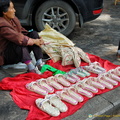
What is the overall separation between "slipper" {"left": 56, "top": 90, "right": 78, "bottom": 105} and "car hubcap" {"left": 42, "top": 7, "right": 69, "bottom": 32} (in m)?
2.30

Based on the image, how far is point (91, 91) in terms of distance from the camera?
105 inches

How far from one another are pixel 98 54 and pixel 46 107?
2.02 meters

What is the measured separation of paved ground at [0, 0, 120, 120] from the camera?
2285 mm

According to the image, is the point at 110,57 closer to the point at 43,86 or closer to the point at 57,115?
the point at 43,86

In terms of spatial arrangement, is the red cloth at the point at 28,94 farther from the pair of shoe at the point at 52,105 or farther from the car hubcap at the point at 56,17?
the car hubcap at the point at 56,17

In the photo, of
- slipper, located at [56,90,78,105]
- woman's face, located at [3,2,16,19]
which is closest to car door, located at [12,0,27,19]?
woman's face, located at [3,2,16,19]

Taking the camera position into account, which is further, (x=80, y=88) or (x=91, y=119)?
(x=80, y=88)

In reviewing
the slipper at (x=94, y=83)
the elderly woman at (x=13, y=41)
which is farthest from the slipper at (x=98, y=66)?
the elderly woman at (x=13, y=41)

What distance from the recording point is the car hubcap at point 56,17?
449 cm

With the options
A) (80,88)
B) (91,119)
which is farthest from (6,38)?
(91,119)

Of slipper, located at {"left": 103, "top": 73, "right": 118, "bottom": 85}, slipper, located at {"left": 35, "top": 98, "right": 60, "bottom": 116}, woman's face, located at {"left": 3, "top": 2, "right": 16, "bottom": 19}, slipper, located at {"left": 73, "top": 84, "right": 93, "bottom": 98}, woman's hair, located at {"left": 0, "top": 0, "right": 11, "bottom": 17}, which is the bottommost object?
slipper, located at {"left": 35, "top": 98, "right": 60, "bottom": 116}

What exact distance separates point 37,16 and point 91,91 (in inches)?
97.0

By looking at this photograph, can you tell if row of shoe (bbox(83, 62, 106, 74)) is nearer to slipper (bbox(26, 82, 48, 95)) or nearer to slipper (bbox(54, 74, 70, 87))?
slipper (bbox(54, 74, 70, 87))

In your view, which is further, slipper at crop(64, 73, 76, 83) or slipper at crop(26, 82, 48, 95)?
slipper at crop(64, 73, 76, 83)
